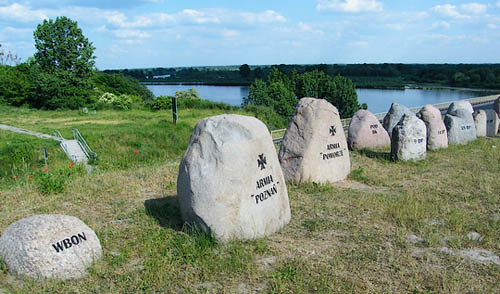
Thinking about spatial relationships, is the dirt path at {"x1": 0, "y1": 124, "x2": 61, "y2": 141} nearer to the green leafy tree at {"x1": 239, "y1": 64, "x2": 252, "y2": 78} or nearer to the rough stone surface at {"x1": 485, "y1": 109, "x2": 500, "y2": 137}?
the rough stone surface at {"x1": 485, "y1": 109, "x2": 500, "y2": 137}

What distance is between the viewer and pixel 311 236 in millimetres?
6582

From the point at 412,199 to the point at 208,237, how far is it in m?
4.34

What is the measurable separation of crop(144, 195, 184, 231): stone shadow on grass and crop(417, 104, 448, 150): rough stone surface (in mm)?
9246

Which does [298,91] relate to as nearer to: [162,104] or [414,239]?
[162,104]

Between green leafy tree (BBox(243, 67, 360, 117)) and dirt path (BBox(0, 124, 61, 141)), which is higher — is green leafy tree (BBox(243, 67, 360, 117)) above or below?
above

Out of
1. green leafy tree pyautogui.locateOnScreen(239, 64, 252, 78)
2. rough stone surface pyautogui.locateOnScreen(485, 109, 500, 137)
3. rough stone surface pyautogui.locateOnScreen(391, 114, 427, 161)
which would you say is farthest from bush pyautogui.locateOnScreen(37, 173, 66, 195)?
green leafy tree pyautogui.locateOnScreen(239, 64, 252, 78)

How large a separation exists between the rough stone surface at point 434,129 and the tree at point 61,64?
39.3 meters

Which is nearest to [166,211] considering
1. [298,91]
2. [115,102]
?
[115,102]

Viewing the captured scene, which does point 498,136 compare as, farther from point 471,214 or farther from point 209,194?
point 209,194

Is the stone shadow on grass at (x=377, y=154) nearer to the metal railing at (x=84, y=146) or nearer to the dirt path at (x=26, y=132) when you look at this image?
the metal railing at (x=84, y=146)

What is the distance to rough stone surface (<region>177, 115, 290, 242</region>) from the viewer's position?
614 centimetres

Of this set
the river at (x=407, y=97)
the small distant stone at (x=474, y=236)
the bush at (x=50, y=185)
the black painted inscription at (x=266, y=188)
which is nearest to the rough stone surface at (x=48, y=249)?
the black painted inscription at (x=266, y=188)

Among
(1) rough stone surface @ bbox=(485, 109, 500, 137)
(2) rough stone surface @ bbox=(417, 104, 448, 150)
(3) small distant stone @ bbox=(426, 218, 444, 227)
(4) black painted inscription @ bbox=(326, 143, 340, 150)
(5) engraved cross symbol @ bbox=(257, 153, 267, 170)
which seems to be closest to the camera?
(5) engraved cross symbol @ bbox=(257, 153, 267, 170)

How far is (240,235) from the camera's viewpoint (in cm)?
626
